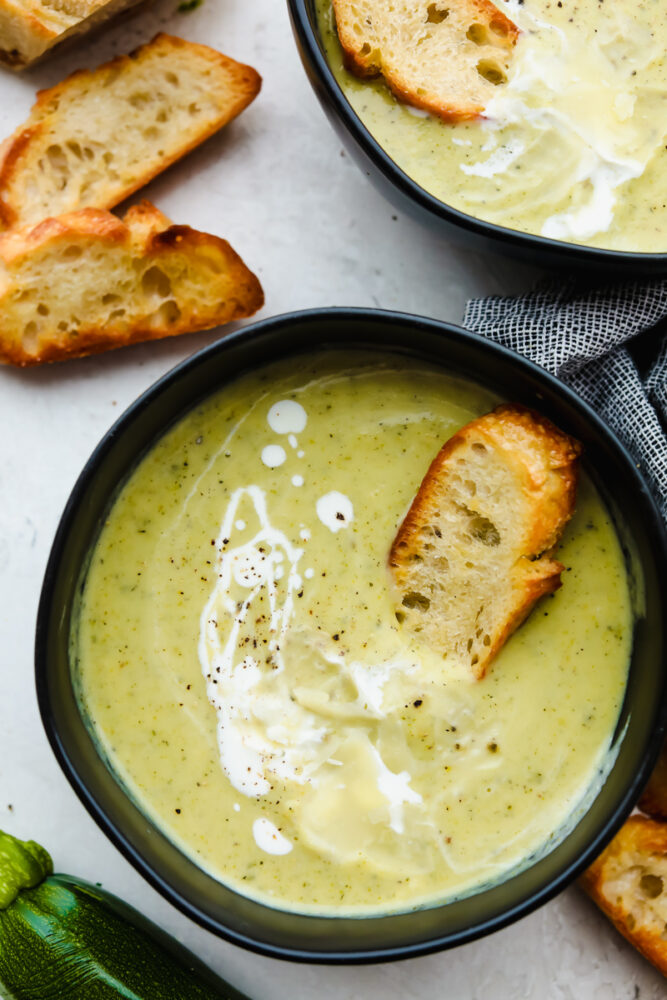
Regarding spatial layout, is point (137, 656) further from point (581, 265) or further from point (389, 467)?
point (581, 265)

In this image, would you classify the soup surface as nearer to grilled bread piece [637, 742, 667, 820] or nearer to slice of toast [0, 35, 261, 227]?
slice of toast [0, 35, 261, 227]

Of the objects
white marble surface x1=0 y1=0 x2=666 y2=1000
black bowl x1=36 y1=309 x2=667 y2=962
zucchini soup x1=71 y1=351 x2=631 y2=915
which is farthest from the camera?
white marble surface x1=0 y1=0 x2=666 y2=1000

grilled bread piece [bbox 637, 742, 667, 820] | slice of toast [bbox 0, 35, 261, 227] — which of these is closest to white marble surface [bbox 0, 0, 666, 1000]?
slice of toast [bbox 0, 35, 261, 227]

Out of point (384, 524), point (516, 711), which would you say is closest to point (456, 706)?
point (516, 711)

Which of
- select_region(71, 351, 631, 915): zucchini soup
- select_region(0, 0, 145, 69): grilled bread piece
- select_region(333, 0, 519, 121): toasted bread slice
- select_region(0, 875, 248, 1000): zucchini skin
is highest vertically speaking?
select_region(0, 0, 145, 69): grilled bread piece

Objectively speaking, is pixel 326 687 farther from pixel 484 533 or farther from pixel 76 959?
pixel 76 959

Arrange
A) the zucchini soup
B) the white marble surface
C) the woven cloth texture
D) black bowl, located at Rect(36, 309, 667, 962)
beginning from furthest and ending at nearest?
1. the white marble surface
2. the woven cloth texture
3. the zucchini soup
4. black bowl, located at Rect(36, 309, 667, 962)

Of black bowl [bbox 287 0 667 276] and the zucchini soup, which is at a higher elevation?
black bowl [bbox 287 0 667 276]

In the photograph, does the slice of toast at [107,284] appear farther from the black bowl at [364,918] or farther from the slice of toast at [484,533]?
the slice of toast at [484,533]
